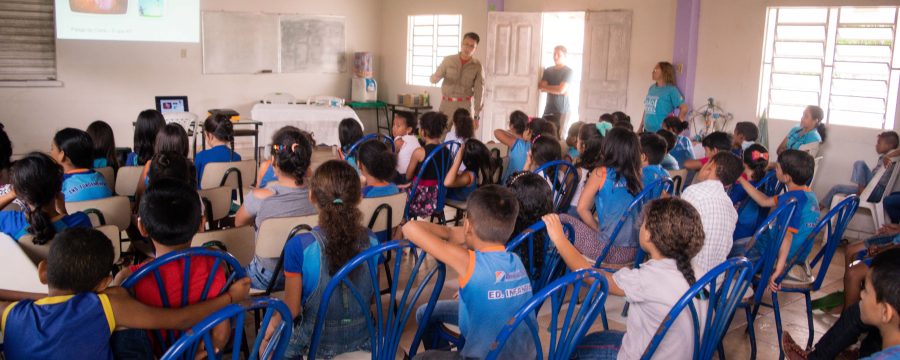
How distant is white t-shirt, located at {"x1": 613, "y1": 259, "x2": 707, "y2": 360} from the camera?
188 centimetres

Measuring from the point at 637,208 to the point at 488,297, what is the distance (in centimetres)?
151

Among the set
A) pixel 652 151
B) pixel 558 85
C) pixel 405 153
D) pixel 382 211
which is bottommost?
pixel 382 211

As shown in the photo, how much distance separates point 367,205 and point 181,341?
5.46 feet

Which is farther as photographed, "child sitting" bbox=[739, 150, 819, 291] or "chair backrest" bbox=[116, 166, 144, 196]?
"chair backrest" bbox=[116, 166, 144, 196]

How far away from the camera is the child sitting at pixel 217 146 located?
13.8 feet

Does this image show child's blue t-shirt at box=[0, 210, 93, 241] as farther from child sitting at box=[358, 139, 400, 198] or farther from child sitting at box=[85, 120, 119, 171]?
child sitting at box=[85, 120, 119, 171]

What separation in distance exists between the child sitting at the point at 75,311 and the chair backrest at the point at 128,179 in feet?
7.03

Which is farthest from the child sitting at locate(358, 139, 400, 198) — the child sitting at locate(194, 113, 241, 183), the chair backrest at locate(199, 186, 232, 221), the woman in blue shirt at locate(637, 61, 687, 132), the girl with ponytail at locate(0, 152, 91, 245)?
the woman in blue shirt at locate(637, 61, 687, 132)

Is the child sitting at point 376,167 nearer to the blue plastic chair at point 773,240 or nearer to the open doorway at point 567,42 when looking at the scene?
the blue plastic chair at point 773,240

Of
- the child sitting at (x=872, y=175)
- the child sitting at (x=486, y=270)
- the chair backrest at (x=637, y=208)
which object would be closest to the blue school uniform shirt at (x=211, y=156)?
the chair backrest at (x=637, y=208)

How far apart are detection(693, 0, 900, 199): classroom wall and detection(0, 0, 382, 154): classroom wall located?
4949mm

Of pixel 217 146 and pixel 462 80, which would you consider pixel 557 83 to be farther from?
pixel 217 146

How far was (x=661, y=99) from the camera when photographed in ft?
21.7

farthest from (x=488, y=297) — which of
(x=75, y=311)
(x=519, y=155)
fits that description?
(x=519, y=155)
